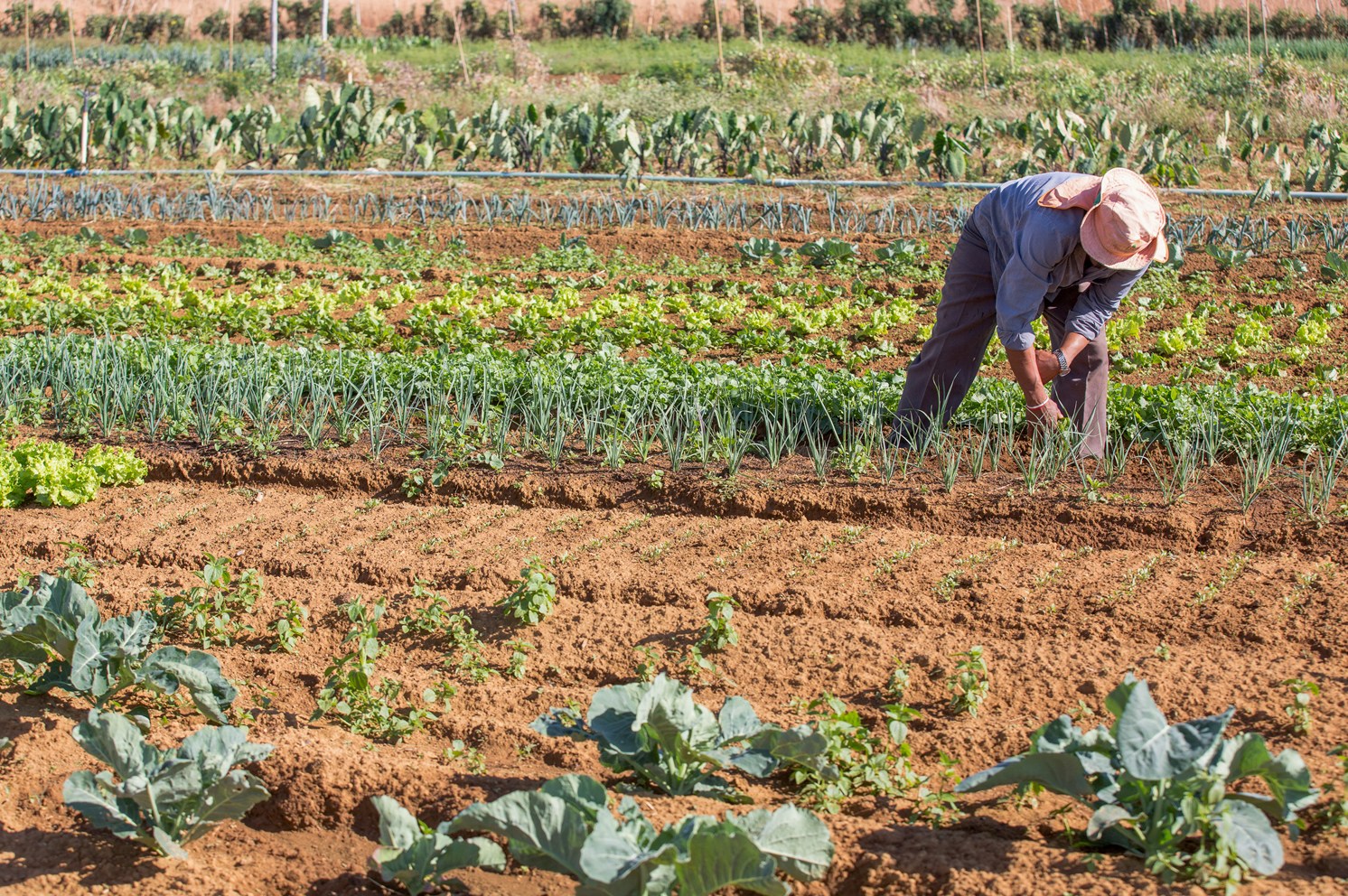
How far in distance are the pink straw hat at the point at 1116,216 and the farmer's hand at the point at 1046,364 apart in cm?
39

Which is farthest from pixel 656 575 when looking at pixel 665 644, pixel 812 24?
pixel 812 24

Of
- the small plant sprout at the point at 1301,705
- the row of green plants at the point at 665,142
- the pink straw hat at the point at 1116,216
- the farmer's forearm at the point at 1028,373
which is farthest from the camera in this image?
the row of green plants at the point at 665,142

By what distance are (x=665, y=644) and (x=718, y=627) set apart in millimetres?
201

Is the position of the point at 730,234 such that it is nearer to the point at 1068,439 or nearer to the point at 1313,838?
the point at 1068,439

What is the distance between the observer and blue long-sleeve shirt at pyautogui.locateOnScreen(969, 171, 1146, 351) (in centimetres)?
432

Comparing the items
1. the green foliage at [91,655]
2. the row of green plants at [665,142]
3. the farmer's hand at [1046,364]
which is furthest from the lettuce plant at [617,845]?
the row of green plants at [665,142]

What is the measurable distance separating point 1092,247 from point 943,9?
28.0 m

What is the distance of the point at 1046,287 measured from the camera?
4.37m

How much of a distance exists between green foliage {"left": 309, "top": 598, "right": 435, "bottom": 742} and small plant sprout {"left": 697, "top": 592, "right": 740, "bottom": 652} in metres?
0.83

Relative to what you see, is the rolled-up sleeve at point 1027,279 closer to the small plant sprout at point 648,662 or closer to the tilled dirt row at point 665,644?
the tilled dirt row at point 665,644

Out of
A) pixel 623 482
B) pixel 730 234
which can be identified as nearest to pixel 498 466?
pixel 623 482

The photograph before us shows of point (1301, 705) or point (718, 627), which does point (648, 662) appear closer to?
point (718, 627)

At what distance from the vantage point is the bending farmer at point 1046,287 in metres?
4.24

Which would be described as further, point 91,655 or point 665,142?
point 665,142
